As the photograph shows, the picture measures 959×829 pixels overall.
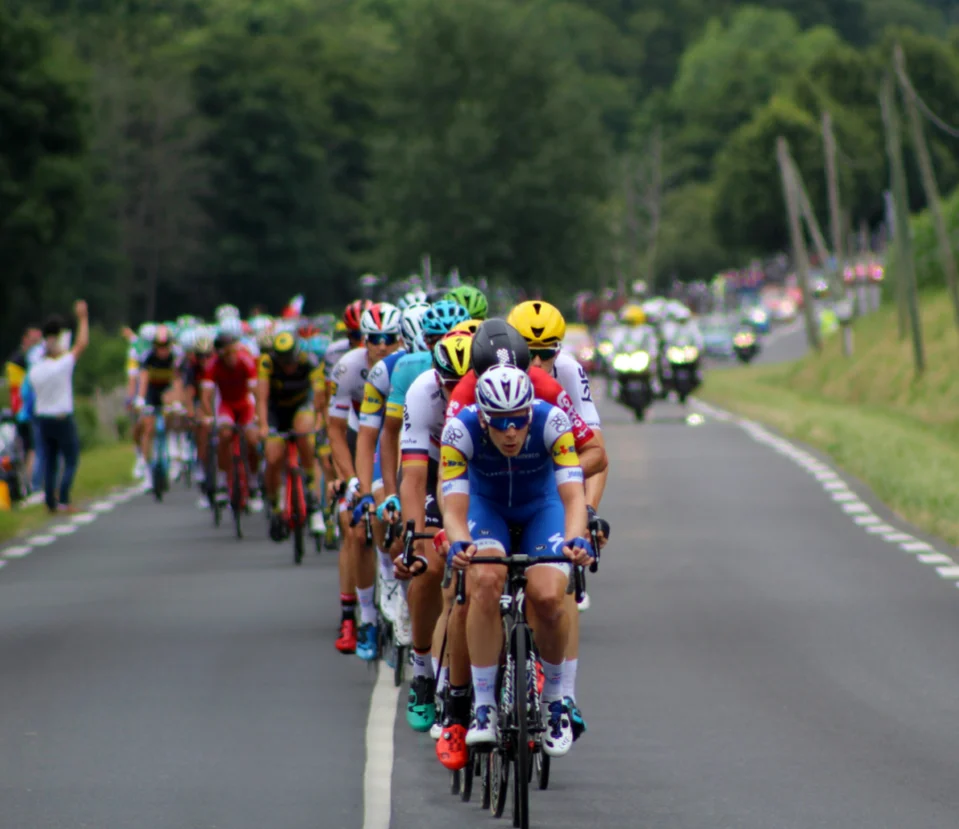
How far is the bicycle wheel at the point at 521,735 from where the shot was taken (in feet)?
26.3

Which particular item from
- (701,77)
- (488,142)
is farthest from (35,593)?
(701,77)

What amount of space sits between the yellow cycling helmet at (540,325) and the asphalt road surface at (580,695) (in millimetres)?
1604

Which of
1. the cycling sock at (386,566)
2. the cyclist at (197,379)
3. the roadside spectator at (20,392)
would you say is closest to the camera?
the cycling sock at (386,566)

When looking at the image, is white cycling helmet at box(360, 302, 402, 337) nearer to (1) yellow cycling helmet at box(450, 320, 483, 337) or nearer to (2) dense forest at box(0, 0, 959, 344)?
(1) yellow cycling helmet at box(450, 320, 483, 337)

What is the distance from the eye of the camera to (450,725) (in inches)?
352

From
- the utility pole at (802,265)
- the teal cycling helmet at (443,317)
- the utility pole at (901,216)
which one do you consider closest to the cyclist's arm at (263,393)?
the teal cycling helmet at (443,317)

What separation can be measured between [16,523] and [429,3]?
88737mm

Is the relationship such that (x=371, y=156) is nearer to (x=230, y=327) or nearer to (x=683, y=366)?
(x=683, y=366)

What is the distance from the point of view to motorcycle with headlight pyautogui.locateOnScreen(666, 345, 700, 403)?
39875 millimetres

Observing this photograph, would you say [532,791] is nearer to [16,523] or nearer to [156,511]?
[16,523]

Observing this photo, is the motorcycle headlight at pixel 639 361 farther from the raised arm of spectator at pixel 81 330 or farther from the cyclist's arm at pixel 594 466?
the cyclist's arm at pixel 594 466

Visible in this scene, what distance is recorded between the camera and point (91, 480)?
1119 inches

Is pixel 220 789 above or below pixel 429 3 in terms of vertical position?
below

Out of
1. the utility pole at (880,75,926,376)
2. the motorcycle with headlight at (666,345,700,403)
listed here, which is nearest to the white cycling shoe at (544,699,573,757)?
the motorcycle with headlight at (666,345,700,403)
